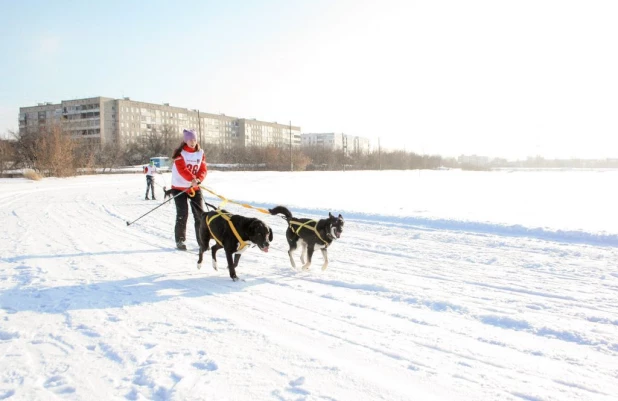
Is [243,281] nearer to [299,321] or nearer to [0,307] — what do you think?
[299,321]

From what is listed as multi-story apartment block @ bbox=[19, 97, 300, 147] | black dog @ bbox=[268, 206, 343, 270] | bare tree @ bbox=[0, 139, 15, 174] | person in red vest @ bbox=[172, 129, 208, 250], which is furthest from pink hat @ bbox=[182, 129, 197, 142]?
multi-story apartment block @ bbox=[19, 97, 300, 147]

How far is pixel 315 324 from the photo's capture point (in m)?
4.19

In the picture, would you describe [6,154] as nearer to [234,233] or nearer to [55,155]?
[55,155]

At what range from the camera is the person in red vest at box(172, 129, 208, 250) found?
7.61 m

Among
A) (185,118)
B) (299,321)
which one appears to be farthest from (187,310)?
(185,118)

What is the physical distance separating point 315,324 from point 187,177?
4.45 m

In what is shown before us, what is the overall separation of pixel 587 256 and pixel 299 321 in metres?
5.61

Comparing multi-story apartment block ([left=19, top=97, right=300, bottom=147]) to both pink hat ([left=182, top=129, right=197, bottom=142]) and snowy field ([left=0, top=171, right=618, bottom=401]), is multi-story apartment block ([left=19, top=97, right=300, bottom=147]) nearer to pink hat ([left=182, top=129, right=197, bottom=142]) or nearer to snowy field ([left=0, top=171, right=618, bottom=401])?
pink hat ([left=182, top=129, right=197, bottom=142])

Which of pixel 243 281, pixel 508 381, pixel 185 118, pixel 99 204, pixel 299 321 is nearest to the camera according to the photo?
pixel 508 381

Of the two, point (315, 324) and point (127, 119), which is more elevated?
point (127, 119)

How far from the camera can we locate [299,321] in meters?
4.28

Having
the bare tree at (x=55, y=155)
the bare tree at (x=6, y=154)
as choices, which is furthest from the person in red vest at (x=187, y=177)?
the bare tree at (x=6, y=154)

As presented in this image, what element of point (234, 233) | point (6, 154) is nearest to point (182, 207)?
point (234, 233)

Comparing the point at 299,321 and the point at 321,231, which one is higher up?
the point at 321,231
